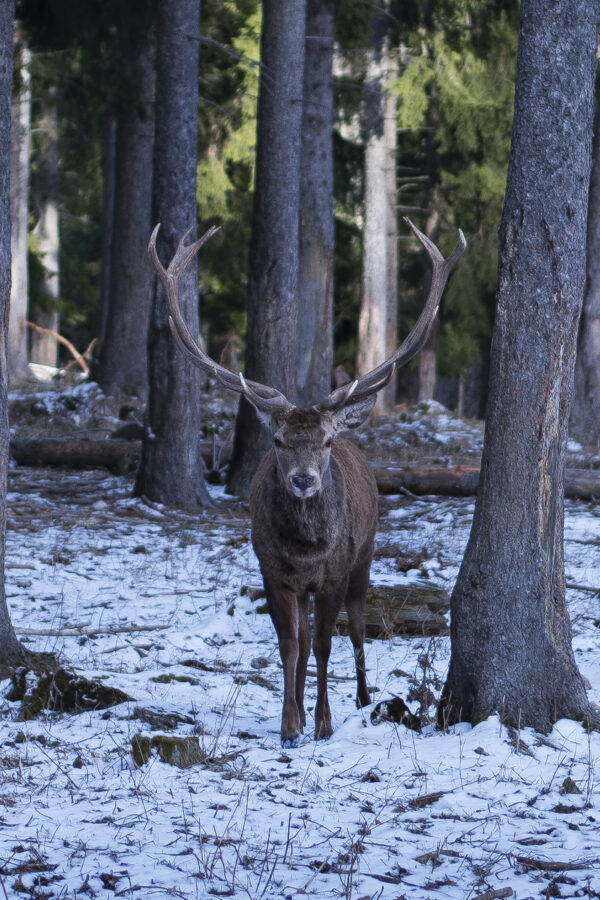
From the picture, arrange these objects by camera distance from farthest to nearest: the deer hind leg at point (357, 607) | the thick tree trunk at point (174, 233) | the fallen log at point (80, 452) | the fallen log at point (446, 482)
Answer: the fallen log at point (80, 452)
the fallen log at point (446, 482)
the thick tree trunk at point (174, 233)
the deer hind leg at point (357, 607)

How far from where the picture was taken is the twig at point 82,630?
308 inches

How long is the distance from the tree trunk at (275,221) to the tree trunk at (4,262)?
5.93m

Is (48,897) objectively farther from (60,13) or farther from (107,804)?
(60,13)

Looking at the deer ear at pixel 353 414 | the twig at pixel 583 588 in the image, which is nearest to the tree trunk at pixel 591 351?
the twig at pixel 583 588

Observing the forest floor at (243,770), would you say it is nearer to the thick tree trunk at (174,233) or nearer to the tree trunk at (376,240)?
the thick tree trunk at (174,233)

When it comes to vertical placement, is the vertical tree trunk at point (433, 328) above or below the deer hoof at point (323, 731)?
above

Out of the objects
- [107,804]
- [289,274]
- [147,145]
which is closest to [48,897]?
[107,804]

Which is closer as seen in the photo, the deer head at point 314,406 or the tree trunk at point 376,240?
the deer head at point 314,406

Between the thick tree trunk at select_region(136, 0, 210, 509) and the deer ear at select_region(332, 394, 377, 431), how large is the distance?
5054mm

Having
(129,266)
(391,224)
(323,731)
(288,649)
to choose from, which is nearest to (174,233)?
(288,649)

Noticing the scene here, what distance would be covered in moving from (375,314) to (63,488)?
38.9 feet

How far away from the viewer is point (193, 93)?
40.4 ft

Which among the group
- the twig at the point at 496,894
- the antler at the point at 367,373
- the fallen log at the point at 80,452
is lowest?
the twig at the point at 496,894

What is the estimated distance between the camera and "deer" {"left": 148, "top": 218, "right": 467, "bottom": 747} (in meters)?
6.50
